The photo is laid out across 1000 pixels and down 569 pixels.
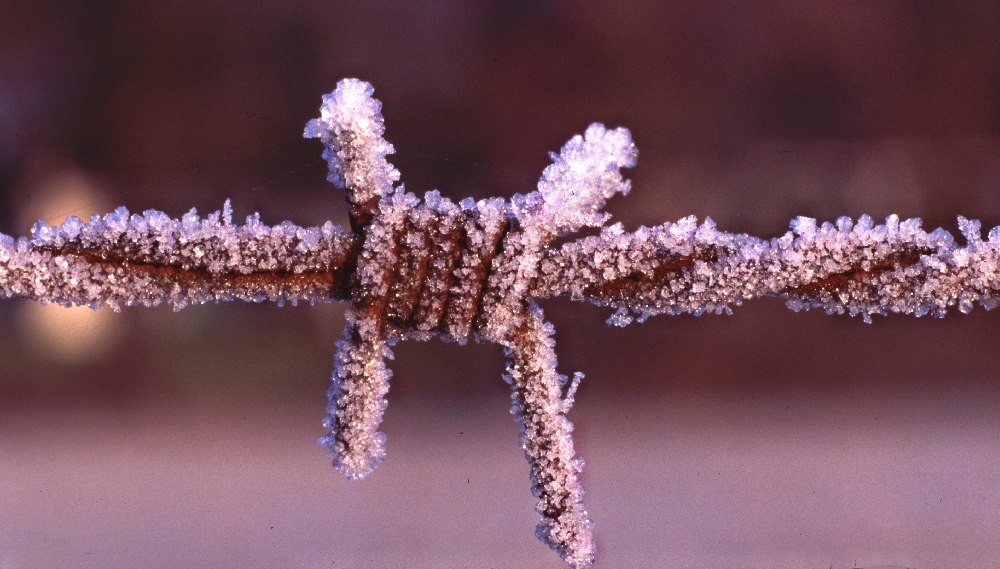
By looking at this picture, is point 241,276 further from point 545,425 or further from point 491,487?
point 491,487

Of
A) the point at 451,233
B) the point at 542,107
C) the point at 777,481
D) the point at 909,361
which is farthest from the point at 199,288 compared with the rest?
the point at 909,361

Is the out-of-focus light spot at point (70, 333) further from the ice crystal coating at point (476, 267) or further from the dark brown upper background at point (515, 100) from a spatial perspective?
the ice crystal coating at point (476, 267)

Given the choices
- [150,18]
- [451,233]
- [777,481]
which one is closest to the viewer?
[451,233]

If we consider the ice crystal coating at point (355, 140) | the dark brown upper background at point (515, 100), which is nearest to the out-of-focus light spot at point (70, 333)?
the dark brown upper background at point (515, 100)

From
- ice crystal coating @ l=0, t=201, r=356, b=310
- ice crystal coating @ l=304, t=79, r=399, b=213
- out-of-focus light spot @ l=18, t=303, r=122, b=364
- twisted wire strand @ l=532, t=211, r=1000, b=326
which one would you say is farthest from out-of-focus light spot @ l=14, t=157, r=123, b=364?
twisted wire strand @ l=532, t=211, r=1000, b=326

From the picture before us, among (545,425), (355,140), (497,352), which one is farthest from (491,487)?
(355,140)

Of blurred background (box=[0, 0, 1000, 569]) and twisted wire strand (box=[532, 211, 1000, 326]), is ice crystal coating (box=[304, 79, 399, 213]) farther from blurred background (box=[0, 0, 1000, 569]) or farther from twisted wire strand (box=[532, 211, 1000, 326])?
blurred background (box=[0, 0, 1000, 569])

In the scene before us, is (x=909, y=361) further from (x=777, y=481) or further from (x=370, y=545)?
(x=370, y=545)

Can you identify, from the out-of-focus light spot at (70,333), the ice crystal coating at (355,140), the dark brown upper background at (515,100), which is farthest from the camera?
the out-of-focus light spot at (70,333)
